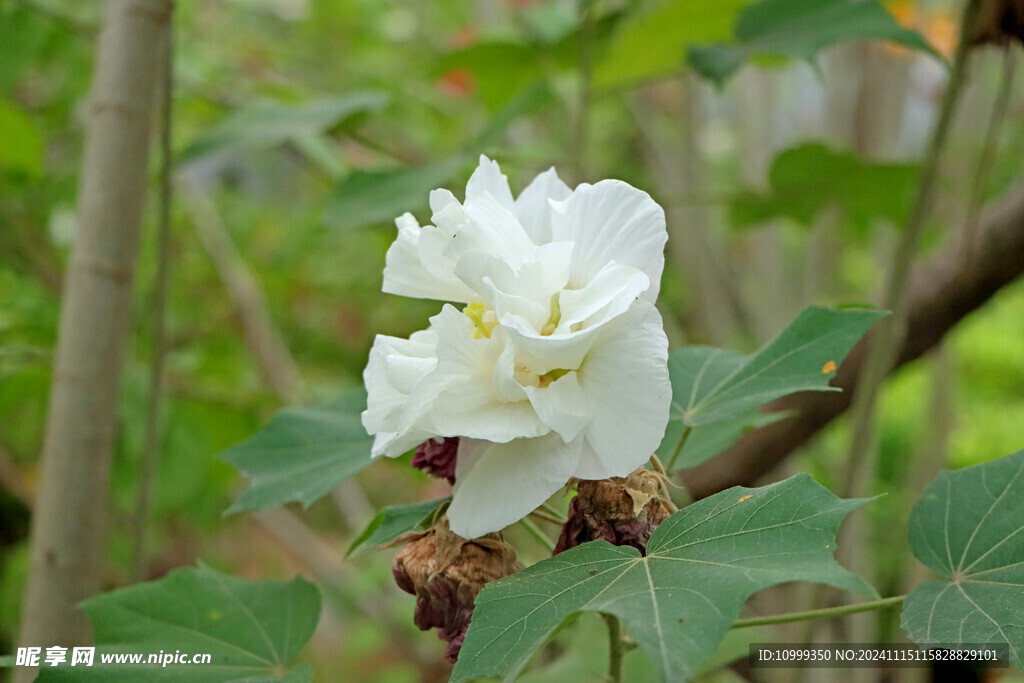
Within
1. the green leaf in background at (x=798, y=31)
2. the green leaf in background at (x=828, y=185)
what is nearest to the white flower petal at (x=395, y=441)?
the green leaf in background at (x=798, y=31)

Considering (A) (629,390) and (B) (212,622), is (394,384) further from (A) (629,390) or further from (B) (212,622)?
(B) (212,622)

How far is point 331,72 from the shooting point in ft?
6.82

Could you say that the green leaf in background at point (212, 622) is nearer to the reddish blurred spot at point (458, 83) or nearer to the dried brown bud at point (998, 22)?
the dried brown bud at point (998, 22)

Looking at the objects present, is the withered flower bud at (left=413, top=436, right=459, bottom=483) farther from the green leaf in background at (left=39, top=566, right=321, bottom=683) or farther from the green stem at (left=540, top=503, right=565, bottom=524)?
the green leaf in background at (left=39, top=566, right=321, bottom=683)

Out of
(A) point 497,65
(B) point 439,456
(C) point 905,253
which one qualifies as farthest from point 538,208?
(A) point 497,65

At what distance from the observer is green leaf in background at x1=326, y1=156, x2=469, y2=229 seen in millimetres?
761

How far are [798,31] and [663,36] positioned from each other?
25 cm

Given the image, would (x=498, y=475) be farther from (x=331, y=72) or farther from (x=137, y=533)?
(x=331, y=72)

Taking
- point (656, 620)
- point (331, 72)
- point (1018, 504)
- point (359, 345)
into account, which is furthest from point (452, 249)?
point (359, 345)

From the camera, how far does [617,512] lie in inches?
14.2

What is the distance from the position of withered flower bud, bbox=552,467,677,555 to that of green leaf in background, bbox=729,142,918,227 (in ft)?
2.01

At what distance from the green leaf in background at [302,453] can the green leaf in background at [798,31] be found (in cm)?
43

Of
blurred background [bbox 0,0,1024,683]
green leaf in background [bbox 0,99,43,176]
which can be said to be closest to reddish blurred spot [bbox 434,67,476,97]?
blurred background [bbox 0,0,1024,683]

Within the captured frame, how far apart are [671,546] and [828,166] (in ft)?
2.18
